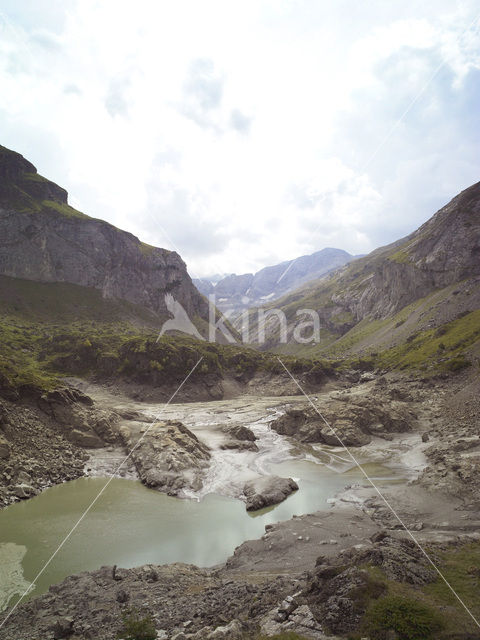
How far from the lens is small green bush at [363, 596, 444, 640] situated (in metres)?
8.66

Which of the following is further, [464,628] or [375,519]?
[375,519]

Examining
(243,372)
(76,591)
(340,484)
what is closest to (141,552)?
(76,591)

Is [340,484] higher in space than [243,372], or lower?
lower

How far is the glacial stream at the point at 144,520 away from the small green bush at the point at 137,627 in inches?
252

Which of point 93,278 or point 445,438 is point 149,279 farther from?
point 445,438

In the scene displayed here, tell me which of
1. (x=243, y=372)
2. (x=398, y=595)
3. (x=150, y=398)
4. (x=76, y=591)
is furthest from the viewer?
(x=243, y=372)

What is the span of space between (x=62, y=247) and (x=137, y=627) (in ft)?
594

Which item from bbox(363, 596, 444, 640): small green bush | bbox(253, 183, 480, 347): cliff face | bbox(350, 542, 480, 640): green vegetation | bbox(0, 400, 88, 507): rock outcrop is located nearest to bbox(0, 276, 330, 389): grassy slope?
bbox(0, 400, 88, 507): rock outcrop

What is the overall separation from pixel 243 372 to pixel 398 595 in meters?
94.7

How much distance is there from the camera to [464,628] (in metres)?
8.74

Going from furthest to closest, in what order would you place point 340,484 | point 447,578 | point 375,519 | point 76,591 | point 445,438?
1. point 445,438
2. point 340,484
3. point 375,519
4. point 76,591
5. point 447,578

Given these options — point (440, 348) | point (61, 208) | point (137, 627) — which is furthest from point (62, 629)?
point (61, 208)

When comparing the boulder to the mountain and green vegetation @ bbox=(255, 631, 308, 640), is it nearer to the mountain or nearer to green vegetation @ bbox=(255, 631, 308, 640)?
green vegetation @ bbox=(255, 631, 308, 640)

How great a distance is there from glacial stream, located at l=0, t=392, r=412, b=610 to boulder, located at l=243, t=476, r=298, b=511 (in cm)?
69
